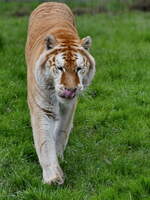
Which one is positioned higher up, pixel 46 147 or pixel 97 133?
pixel 46 147

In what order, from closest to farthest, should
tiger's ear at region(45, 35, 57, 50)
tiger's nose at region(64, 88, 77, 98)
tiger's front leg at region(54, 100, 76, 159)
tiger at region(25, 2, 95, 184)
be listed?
tiger's nose at region(64, 88, 77, 98) < tiger at region(25, 2, 95, 184) < tiger's ear at region(45, 35, 57, 50) < tiger's front leg at region(54, 100, 76, 159)

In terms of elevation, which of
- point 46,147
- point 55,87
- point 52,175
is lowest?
point 52,175

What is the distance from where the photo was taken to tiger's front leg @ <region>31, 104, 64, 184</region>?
Result: 497 cm

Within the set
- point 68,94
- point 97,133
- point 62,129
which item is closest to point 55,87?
point 68,94

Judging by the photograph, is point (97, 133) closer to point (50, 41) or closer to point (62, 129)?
point (62, 129)

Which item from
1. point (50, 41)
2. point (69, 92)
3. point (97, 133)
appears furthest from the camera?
point (97, 133)

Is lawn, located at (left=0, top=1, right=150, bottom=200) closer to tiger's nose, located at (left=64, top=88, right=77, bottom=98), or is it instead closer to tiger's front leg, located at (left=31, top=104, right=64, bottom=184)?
tiger's front leg, located at (left=31, top=104, right=64, bottom=184)

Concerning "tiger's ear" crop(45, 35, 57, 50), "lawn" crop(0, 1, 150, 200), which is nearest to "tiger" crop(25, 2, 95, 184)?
"tiger's ear" crop(45, 35, 57, 50)

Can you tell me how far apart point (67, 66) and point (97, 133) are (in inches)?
65.0

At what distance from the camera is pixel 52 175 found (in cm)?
495

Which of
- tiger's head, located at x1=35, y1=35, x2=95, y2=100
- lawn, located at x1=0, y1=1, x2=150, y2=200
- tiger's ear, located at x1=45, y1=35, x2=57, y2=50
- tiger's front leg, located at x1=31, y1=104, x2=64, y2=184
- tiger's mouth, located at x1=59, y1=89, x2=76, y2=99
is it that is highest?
tiger's ear, located at x1=45, y1=35, x2=57, y2=50

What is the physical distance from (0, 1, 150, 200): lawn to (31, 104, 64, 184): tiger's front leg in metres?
0.09

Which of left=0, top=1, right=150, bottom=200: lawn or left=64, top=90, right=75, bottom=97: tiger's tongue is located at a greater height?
left=64, top=90, right=75, bottom=97: tiger's tongue

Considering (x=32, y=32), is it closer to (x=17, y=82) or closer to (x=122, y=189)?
(x=17, y=82)
